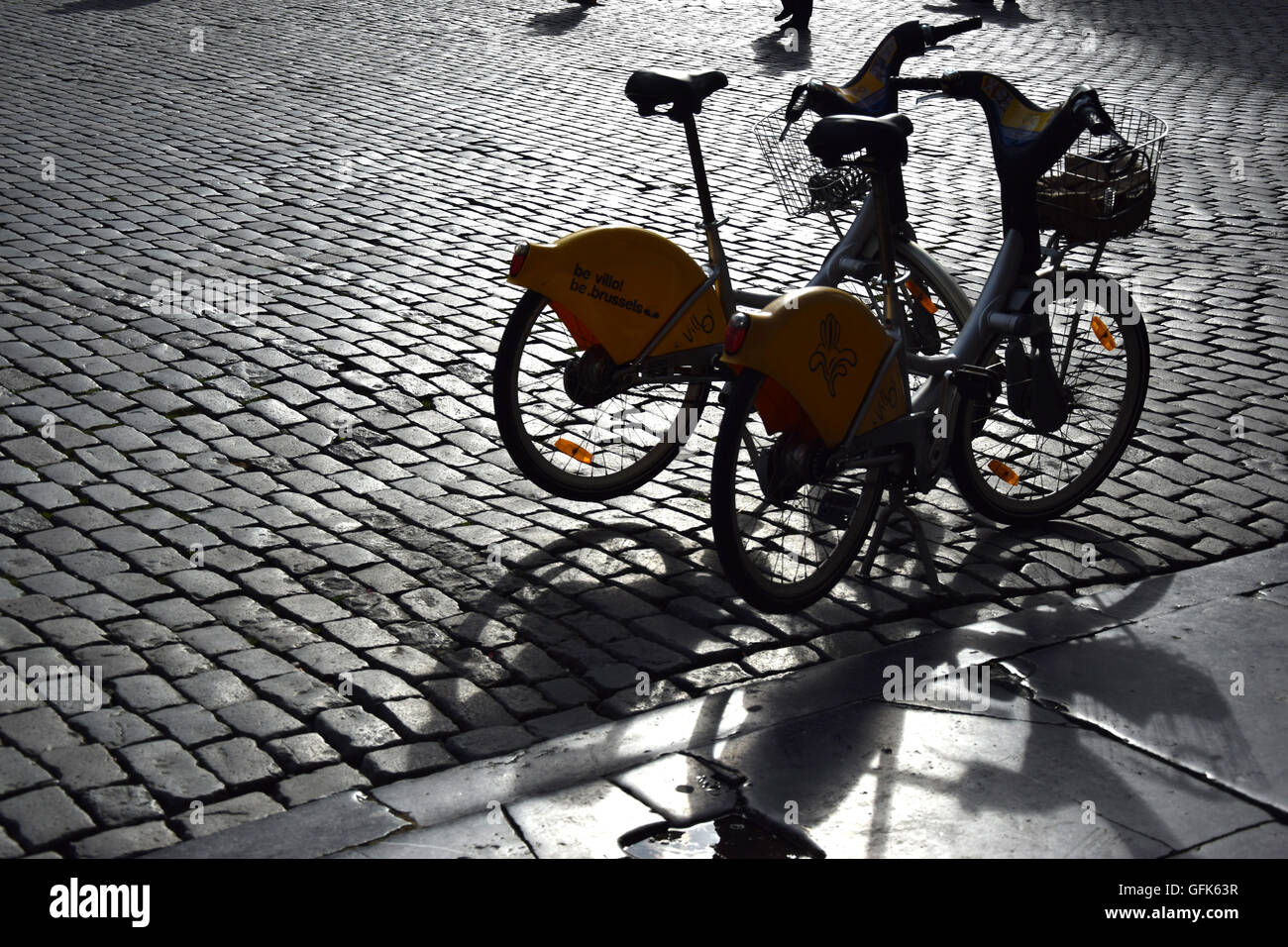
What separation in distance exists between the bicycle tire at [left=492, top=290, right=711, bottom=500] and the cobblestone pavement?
0.43ft

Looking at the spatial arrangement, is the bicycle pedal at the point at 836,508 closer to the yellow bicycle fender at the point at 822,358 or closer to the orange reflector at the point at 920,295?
the yellow bicycle fender at the point at 822,358

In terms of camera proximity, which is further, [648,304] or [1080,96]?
[648,304]

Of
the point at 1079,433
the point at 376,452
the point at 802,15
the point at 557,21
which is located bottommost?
the point at 376,452

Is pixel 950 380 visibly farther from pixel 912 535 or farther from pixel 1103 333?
pixel 1103 333

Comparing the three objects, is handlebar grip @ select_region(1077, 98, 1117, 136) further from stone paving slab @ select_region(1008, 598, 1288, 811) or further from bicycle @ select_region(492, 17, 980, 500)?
stone paving slab @ select_region(1008, 598, 1288, 811)

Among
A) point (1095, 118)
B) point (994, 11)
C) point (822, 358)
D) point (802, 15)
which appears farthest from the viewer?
point (994, 11)

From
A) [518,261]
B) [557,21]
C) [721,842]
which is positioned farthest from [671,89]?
[557,21]

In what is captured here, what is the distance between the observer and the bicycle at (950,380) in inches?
169

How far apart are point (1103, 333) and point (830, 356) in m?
1.47

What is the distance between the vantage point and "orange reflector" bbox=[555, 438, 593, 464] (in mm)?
5066

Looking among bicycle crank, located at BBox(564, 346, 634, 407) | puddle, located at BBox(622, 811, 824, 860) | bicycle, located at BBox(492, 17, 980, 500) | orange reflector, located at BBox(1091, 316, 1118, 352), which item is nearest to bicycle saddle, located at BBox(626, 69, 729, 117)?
bicycle, located at BBox(492, 17, 980, 500)

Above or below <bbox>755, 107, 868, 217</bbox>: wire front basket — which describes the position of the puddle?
below

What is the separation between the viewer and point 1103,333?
17.3ft
